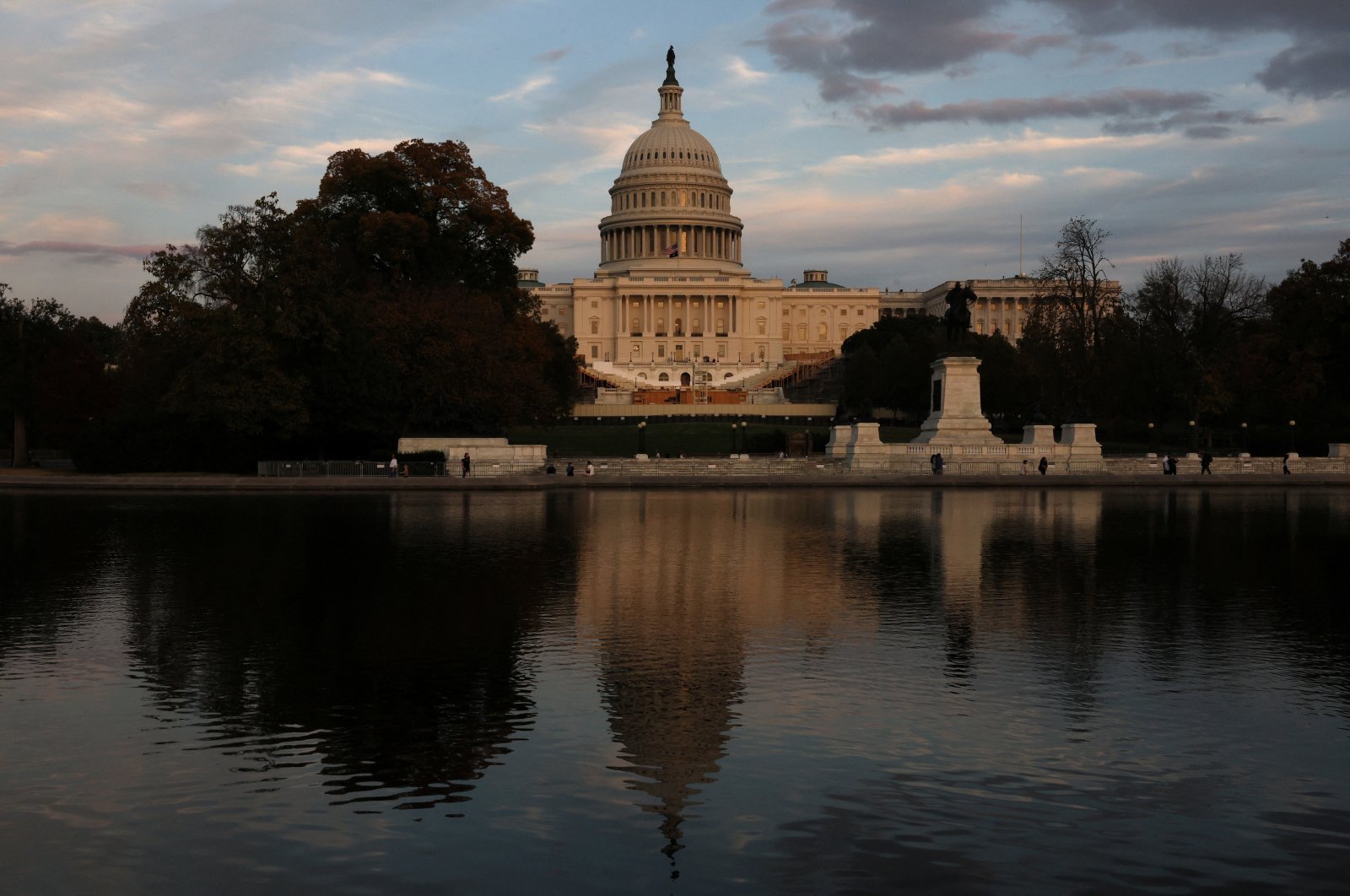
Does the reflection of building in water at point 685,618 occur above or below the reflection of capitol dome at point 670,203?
below

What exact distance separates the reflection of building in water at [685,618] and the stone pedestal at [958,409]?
1002 inches

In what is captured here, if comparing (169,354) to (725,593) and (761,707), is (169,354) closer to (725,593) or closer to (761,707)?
(725,593)

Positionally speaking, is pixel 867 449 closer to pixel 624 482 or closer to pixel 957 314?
pixel 957 314

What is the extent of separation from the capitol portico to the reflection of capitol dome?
17 centimetres

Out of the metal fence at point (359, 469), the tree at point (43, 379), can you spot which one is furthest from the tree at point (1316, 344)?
the tree at point (43, 379)

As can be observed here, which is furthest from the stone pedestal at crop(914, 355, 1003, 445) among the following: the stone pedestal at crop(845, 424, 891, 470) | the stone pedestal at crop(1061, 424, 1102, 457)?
the stone pedestal at crop(1061, 424, 1102, 457)

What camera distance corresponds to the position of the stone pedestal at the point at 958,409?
55.2 metres

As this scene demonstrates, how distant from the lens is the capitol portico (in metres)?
182

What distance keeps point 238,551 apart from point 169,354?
34.9m

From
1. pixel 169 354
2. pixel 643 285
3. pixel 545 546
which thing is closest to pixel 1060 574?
pixel 545 546

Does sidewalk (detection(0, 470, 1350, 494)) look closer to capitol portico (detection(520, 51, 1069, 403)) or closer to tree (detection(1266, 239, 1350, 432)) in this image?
tree (detection(1266, 239, 1350, 432))

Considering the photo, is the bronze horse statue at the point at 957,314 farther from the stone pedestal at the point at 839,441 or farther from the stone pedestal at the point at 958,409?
the stone pedestal at the point at 839,441

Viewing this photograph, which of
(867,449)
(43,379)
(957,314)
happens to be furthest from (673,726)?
(43,379)

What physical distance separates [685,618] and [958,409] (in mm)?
41983
